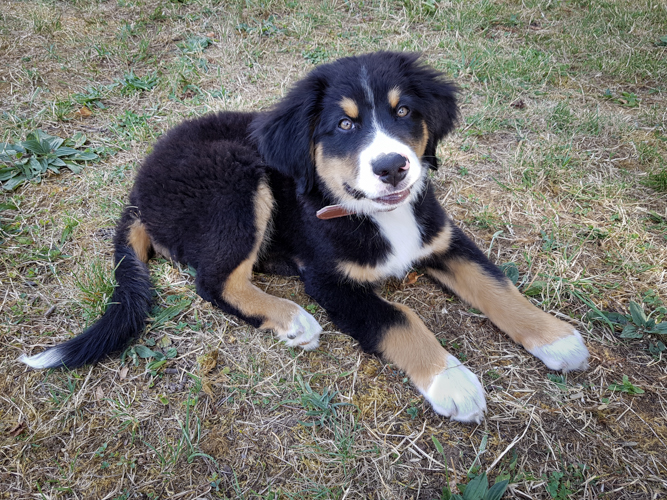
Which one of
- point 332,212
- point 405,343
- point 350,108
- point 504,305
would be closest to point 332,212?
point 332,212

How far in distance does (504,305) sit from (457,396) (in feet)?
1.83

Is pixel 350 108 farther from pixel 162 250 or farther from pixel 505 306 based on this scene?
pixel 162 250

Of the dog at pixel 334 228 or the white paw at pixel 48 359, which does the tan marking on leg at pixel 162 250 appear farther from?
the white paw at pixel 48 359

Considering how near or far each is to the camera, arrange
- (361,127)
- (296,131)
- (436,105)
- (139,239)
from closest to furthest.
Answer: (361,127) → (296,131) → (436,105) → (139,239)

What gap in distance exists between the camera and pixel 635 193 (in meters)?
2.89

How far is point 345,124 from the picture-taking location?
6.51 ft

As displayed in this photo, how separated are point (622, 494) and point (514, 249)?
1.34 m

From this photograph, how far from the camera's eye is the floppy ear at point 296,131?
205cm

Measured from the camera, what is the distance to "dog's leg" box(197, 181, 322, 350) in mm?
2150

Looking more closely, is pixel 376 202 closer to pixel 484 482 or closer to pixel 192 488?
pixel 484 482

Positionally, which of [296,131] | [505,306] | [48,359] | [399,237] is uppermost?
[296,131]

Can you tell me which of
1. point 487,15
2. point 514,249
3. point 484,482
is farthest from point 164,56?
point 484,482

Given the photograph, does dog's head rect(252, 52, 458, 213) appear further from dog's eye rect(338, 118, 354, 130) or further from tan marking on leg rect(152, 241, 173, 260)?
tan marking on leg rect(152, 241, 173, 260)

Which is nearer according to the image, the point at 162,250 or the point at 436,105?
the point at 436,105
